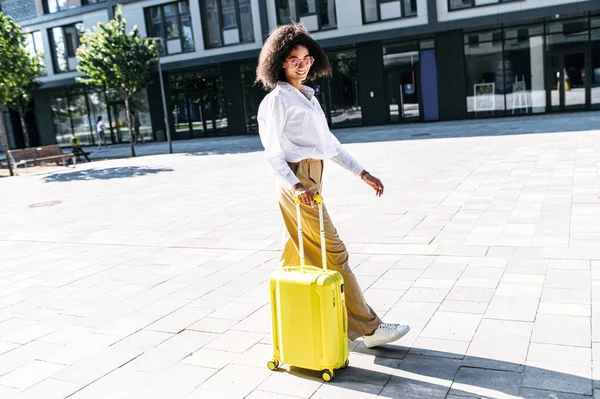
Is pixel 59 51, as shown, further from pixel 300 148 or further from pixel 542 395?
pixel 542 395

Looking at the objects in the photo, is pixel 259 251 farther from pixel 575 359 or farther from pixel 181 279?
pixel 575 359

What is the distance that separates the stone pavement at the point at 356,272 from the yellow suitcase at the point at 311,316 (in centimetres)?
15

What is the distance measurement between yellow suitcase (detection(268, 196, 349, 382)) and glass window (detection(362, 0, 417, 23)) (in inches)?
872

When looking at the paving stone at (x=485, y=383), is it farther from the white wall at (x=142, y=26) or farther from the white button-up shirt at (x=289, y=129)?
the white wall at (x=142, y=26)

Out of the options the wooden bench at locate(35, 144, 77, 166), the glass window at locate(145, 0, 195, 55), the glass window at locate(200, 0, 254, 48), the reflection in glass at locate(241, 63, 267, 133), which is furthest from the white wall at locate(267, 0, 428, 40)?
the wooden bench at locate(35, 144, 77, 166)

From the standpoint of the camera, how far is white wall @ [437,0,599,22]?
21.5 m

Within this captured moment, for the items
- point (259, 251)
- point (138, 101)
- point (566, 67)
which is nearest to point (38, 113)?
point (138, 101)

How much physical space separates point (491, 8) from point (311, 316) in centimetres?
2184

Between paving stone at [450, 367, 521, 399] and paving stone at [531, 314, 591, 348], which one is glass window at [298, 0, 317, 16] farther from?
paving stone at [450, 367, 521, 399]

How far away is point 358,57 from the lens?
25734 mm

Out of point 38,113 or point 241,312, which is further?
point 38,113

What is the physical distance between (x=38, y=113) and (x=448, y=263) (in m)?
34.5

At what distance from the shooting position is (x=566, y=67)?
2261 centimetres

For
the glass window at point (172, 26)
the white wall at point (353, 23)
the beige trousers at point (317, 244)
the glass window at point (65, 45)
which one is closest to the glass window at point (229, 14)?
the glass window at point (172, 26)
